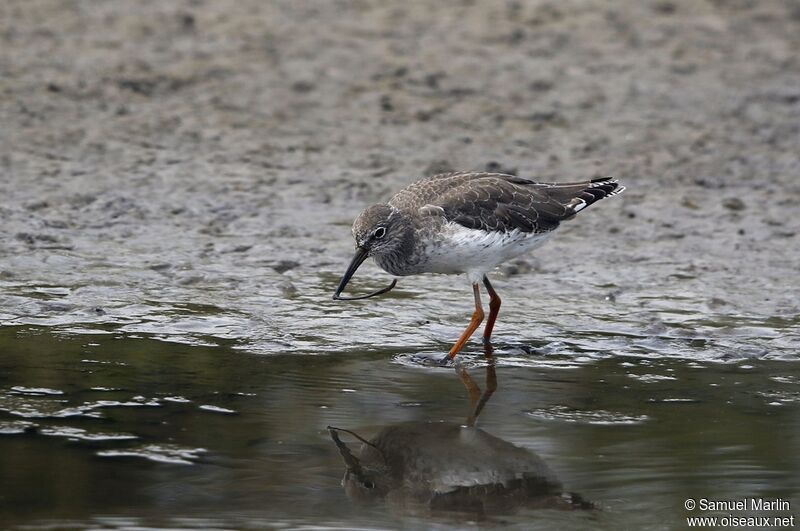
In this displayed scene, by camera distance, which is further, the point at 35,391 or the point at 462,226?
the point at 462,226

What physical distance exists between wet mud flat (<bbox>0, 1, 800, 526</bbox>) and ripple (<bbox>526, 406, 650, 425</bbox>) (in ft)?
0.07

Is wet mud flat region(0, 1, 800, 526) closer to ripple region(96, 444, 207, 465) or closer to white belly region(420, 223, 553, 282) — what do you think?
ripple region(96, 444, 207, 465)

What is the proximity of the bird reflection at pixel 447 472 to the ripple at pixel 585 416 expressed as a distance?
1.50ft

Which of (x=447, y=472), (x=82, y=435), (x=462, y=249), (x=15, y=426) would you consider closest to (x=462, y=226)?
(x=462, y=249)

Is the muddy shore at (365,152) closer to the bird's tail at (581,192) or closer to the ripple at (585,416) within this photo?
the bird's tail at (581,192)

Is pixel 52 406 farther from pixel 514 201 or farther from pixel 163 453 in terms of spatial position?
pixel 514 201

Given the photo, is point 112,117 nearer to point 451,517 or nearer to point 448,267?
point 448,267

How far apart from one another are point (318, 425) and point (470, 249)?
2.19 m

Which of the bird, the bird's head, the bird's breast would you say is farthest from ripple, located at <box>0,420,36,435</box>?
the bird's breast

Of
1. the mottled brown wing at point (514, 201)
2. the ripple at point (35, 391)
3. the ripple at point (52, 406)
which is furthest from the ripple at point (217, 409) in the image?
the mottled brown wing at point (514, 201)

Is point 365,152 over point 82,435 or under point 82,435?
over

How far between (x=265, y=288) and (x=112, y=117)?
456 centimetres

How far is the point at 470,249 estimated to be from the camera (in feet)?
30.0

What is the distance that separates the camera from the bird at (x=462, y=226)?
911 cm
